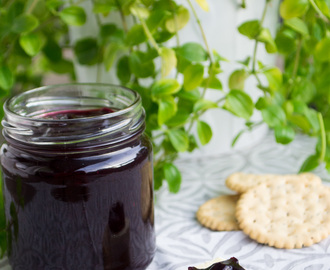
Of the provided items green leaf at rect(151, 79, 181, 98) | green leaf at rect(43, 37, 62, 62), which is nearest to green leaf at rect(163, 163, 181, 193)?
green leaf at rect(151, 79, 181, 98)

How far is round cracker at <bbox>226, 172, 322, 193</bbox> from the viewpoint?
632mm

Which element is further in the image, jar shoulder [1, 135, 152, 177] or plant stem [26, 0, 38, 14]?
plant stem [26, 0, 38, 14]

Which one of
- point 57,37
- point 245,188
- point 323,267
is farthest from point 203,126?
point 57,37

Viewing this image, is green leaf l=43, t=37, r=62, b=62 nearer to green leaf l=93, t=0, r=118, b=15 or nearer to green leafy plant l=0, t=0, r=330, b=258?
green leafy plant l=0, t=0, r=330, b=258

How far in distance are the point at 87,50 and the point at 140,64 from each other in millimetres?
172

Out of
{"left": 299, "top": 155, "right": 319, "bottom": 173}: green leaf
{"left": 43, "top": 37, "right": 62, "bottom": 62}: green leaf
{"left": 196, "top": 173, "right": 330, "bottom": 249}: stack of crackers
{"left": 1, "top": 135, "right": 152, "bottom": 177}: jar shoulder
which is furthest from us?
{"left": 43, "top": 37, "right": 62, "bottom": 62}: green leaf

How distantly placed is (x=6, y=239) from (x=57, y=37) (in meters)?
0.48

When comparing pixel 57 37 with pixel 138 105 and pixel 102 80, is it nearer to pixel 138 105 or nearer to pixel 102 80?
pixel 102 80

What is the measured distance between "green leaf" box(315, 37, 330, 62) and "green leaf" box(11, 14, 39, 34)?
0.36 meters

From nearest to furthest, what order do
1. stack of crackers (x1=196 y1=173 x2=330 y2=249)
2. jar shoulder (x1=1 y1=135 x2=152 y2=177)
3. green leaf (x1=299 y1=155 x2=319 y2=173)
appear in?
jar shoulder (x1=1 y1=135 x2=152 y2=177) → stack of crackers (x1=196 y1=173 x2=330 y2=249) → green leaf (x1=299 y1=155 x2=319 y2=173)

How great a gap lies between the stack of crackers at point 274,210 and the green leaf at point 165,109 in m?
0.13

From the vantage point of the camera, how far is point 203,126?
23.7 inches

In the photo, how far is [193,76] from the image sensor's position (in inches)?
22.4

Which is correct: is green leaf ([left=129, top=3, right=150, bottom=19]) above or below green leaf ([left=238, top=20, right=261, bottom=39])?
above
